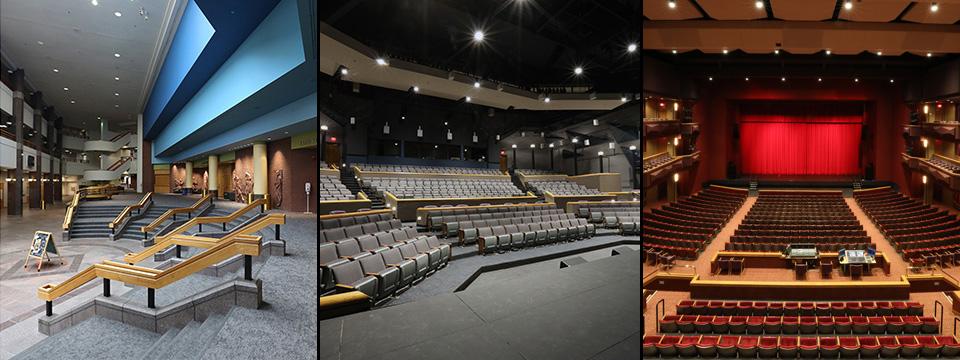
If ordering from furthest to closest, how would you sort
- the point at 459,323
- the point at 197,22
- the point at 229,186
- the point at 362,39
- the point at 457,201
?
the point at 229,186 < the point at 457,201 < the point at 197,22 < the point at 362,39 < the point at 459,323

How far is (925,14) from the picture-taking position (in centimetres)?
458

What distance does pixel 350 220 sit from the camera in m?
4.27

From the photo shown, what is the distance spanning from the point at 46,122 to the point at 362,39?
6600 mm

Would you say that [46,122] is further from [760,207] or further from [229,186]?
[760,207]

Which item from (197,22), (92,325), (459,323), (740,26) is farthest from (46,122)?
(740,26)

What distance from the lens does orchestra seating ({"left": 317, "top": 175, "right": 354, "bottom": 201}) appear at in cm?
→ 509

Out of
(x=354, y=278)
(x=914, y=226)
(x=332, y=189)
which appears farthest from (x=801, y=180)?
(x=354, y=278)

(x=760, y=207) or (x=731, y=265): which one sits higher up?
(x=760, y=207)

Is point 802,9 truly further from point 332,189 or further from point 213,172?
point 213,172

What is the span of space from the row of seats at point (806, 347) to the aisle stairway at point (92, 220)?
7141 millimetres

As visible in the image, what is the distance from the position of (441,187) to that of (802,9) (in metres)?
5.61

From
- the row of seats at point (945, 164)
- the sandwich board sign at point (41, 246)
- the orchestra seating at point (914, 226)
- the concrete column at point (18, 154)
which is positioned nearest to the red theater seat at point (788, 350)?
the orchestra seating at point (914, 226)

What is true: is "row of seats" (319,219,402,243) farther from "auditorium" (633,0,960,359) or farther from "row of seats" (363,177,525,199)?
"auditorium" (633,0,960,359)

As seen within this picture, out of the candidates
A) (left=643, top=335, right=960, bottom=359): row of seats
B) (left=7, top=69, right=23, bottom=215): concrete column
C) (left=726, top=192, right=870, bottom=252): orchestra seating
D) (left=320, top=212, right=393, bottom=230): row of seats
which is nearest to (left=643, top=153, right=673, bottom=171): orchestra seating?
(left=726, top=192, right=870, bottom=252): orchestra seating
